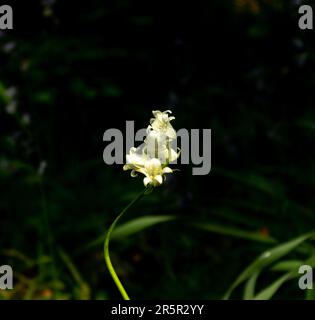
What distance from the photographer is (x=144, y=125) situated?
2.79m

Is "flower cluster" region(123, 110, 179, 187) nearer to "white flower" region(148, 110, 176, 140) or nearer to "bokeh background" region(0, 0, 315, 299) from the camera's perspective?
"white flower" region(148, 110, 176, 140)

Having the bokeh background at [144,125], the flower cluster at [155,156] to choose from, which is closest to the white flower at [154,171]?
the flower cluster at [155,156]

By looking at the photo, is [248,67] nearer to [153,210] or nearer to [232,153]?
[232,153]

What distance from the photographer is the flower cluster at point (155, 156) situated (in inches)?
33.5

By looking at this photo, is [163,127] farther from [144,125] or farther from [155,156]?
[144,125]

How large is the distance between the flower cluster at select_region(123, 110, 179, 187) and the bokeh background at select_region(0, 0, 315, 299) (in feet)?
2.88

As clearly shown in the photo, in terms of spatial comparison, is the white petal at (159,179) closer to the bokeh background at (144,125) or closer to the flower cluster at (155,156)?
the flower cluster at (155,156)

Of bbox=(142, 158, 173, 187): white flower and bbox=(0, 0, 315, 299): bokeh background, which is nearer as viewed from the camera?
bbox=(142, 158, 173, 187): white flower

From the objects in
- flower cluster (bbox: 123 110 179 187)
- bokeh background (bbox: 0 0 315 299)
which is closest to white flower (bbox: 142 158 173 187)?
flower cluster (bbox: 123 110 179 187)

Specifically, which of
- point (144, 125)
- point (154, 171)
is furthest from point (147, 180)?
point (144, 125)

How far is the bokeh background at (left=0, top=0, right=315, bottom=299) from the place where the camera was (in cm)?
207

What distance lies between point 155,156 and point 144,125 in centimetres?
193

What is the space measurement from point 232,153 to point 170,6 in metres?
0.74
